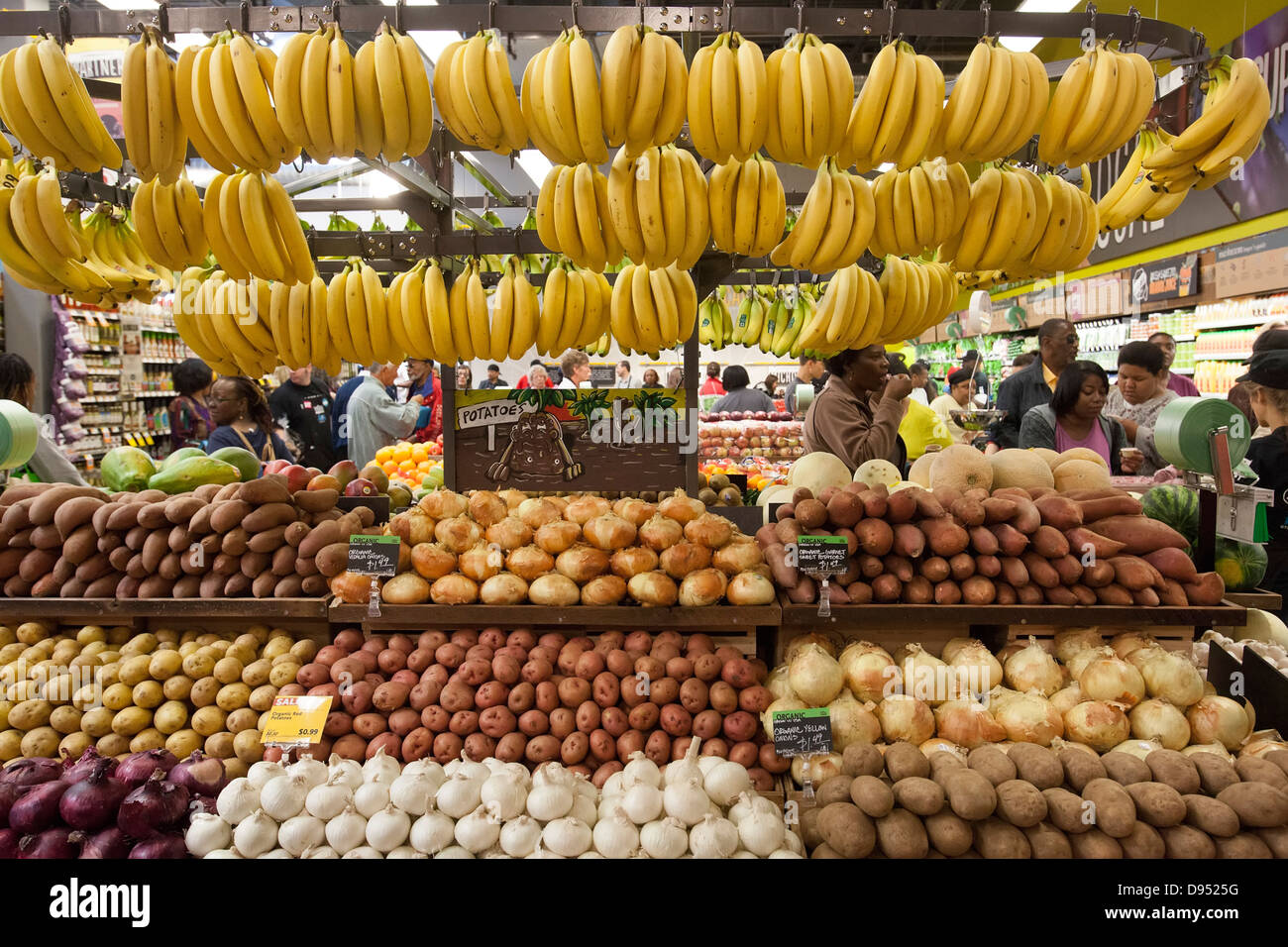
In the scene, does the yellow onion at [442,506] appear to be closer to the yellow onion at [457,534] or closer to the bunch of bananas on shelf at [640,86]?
the yellow onion at [457,534]

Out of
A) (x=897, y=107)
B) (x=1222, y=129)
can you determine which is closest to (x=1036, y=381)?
(x=1222, y=129)

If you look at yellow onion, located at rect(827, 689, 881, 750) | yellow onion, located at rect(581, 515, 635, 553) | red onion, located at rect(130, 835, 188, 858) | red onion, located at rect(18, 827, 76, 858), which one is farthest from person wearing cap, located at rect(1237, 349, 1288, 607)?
red onion, located at rect(18, 827, 76, 858)

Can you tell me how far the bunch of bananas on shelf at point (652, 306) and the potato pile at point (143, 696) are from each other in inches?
61.8

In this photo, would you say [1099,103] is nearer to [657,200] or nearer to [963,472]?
[963,472]

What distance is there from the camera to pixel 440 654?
2.17 metres

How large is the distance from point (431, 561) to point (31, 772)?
107 centimetres

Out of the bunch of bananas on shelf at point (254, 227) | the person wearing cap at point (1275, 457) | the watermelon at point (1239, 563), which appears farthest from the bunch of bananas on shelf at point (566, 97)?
the person wearing cap at point (1275, 457)

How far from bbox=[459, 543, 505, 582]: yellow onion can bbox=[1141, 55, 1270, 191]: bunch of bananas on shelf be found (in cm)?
266

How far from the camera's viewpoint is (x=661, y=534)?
2.24 meters

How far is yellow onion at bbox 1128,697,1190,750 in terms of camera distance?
191 centimetres

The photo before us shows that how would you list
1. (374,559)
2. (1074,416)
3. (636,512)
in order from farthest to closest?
(1074,416), (636,512), (374,559)

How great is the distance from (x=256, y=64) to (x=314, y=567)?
143 cm

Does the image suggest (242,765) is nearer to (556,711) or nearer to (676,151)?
(556,711)

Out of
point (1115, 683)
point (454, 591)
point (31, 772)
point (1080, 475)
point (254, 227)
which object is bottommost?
point (31, 772)
